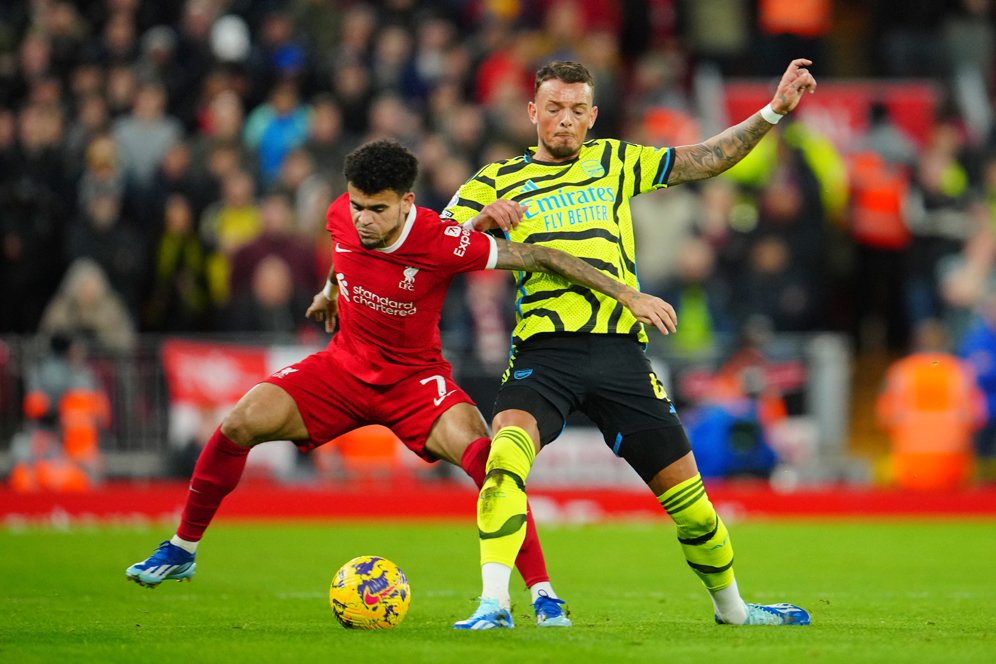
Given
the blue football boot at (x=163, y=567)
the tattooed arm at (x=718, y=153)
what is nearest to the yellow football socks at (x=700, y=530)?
the tattooed arm at (x=718, y=153)

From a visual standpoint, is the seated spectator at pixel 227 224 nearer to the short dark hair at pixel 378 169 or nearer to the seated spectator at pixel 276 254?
the seated spectator at pixel 276 254

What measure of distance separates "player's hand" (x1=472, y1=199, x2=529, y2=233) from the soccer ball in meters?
1.71

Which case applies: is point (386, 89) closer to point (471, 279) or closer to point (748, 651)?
point (471, 279)

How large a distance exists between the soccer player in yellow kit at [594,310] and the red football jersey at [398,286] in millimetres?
230

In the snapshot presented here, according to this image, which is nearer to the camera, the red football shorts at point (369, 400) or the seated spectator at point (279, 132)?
the red football shorts at point (369, 400)

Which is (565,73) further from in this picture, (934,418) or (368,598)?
(934,418)

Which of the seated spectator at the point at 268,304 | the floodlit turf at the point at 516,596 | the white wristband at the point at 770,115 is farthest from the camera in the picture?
the seated spectator at the point at 268,304

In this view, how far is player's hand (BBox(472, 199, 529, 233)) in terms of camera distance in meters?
7.82

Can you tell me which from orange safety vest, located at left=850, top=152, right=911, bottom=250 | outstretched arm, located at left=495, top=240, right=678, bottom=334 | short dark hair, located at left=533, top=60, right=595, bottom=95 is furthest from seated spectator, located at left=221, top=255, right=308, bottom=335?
outstretched arm, located at left=495, top=240, right=678, bottom=334

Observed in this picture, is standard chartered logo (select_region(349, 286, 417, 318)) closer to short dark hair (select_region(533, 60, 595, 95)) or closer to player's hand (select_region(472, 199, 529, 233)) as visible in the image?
player's hand (select_region(472, 199, 529, 233))

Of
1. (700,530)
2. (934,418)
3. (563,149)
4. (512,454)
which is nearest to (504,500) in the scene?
(512,454)

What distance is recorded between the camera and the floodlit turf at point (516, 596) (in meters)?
6.83

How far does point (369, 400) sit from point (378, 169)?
4.14 feet

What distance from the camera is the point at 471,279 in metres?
16.8
